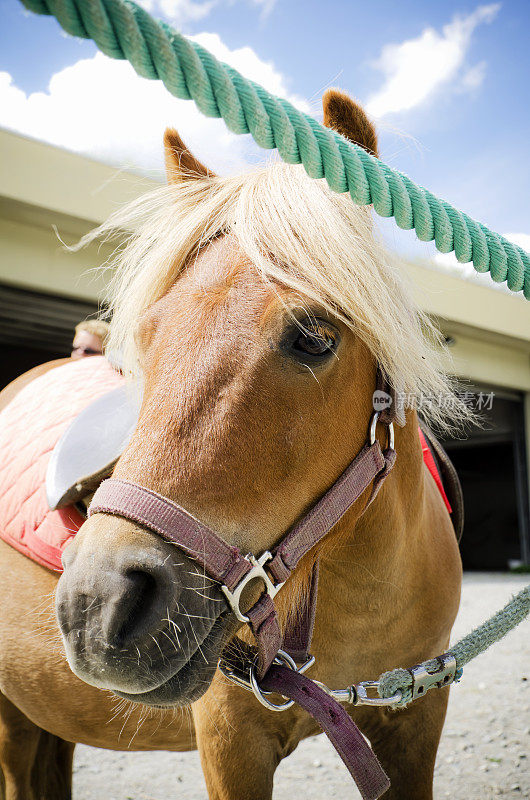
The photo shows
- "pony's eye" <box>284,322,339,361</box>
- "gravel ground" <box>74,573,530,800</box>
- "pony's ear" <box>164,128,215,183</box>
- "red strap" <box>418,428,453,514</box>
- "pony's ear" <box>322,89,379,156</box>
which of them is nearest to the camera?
"pony's eye" <box>284,322,339,361</box>

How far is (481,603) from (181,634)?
8466mm

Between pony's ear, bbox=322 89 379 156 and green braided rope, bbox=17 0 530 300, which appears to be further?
pony's ear, bbox=322 89 379 156

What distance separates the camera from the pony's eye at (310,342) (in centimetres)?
106

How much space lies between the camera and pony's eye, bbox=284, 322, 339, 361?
1.06m

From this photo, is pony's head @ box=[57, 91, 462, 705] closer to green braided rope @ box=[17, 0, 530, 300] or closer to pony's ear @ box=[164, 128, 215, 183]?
green braided rope @ box=[17, 0, 530, 300]

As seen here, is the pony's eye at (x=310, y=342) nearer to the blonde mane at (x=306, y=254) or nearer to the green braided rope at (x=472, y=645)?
the blonde mane at (x=306, y=254)

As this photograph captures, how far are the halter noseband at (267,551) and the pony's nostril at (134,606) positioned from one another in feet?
0.24

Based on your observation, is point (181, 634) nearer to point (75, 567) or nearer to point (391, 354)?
point (75, 567)

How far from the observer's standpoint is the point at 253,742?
1.37 m

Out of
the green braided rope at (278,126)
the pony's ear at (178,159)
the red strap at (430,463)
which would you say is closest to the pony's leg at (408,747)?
the red strap at (430,463)

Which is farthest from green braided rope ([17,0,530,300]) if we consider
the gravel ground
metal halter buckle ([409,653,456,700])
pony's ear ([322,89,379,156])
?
the gravel ground

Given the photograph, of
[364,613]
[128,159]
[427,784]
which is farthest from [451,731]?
[128,159]

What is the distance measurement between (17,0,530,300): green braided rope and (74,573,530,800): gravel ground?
2815 millimetres

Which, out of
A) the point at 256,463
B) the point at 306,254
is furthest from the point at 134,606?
the point at 306,254
